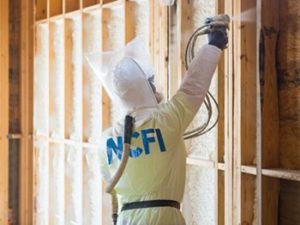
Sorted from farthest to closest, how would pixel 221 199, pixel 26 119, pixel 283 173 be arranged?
pixel 26 119 < pixel 221 199 < pixel 283 173

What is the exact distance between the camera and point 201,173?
290 centimetres

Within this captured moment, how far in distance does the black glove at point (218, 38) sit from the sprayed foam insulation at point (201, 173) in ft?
2.58

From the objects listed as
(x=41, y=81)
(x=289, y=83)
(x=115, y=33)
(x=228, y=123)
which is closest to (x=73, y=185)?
(x=41, y=81)

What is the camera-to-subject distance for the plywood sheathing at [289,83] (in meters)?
2.30

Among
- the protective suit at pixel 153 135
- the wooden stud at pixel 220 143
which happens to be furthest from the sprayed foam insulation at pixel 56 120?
the protective suit at pixel 153 135

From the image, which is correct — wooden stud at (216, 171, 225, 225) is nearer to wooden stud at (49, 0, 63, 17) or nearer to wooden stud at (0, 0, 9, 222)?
wooden stud at (49, 0, 63, 17)

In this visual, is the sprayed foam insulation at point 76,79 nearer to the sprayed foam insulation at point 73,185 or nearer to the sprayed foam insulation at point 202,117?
the sprayed foam insulation at point 73,185

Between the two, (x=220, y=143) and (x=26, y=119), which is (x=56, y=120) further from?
(x=220, y=143)

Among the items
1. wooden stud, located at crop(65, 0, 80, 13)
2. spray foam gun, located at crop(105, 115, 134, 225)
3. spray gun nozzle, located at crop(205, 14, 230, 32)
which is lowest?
spray foam gun, located at crop(105, 115, 134, 225)

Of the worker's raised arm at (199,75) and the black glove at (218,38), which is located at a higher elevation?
the black glove at (218,38)

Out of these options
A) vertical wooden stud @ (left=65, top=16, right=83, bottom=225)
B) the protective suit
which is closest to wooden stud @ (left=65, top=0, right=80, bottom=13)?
vertical wooden stud @ (left=65, top=16, right=83, bottom=225)

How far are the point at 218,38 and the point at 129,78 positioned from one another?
411 mm

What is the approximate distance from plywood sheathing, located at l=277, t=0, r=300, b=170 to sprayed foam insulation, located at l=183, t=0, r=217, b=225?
455 millimetres

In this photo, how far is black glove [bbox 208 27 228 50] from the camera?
1.93 metres
